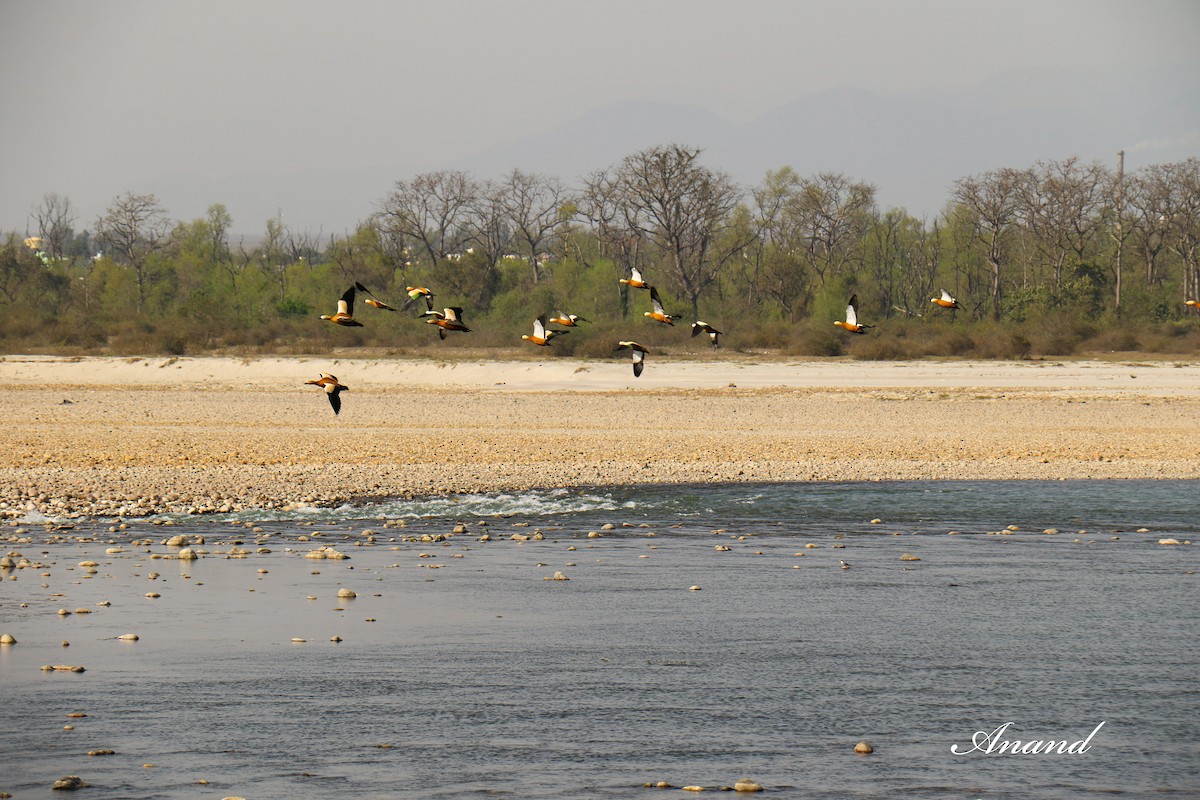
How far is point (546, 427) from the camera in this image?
32.1 metres

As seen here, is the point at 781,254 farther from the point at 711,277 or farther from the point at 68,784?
the point at 68,784

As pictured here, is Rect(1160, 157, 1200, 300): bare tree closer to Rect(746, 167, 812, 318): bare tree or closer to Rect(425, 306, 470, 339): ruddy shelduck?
Rect(746, 167, 812, 318): bare tree

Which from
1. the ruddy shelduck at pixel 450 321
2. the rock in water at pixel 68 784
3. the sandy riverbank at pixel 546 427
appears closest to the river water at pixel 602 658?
the rock in water at pixel 68 784

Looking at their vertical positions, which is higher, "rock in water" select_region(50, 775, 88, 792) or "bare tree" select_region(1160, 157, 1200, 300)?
"bare tree" select_region(1160, 157, 1200, 300)

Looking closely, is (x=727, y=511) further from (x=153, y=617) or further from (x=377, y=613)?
(x=153, y=617)

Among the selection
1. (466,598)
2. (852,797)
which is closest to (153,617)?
(466,598)

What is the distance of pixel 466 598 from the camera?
46.6 feet

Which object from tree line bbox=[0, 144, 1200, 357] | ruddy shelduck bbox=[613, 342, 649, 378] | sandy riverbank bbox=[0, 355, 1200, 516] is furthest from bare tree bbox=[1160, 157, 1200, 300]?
ruddy shelduck bbox=[613, 342, 649, 378]

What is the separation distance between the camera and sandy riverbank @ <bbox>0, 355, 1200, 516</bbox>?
76.5ft
